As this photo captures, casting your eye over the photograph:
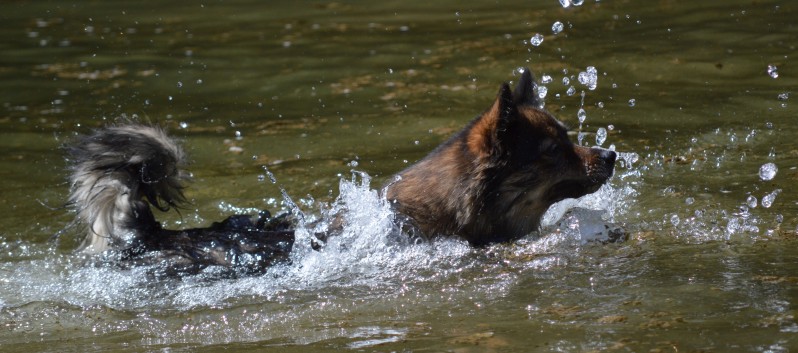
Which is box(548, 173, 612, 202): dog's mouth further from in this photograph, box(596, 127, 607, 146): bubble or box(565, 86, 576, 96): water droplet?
box(565, 86, 576, 96): water droplet

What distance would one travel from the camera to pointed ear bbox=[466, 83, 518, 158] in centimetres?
692

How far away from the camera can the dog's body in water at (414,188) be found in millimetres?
6648

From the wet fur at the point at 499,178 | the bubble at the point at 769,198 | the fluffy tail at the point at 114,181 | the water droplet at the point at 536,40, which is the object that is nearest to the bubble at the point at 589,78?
the water droplet at the point at 536,40

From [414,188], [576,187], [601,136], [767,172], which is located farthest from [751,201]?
[414,188]

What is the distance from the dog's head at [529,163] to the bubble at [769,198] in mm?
1220

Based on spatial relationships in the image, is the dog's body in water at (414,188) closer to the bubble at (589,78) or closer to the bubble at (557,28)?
the bubble at (589,78)

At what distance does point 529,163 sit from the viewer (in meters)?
7.27

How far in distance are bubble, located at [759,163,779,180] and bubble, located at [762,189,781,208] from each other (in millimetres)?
236

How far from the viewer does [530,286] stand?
6141 millimetres

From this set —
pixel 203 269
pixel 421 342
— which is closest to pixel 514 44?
pixel 203 269

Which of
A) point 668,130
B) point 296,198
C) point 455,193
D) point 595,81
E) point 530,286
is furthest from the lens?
point 595,81

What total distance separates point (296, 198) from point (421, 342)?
4005mm

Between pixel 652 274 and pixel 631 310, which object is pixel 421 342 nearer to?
pixel 631 310

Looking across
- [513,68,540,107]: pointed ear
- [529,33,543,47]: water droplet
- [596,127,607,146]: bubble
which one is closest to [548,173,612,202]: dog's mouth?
[513,68,540,107]: pointed ear
